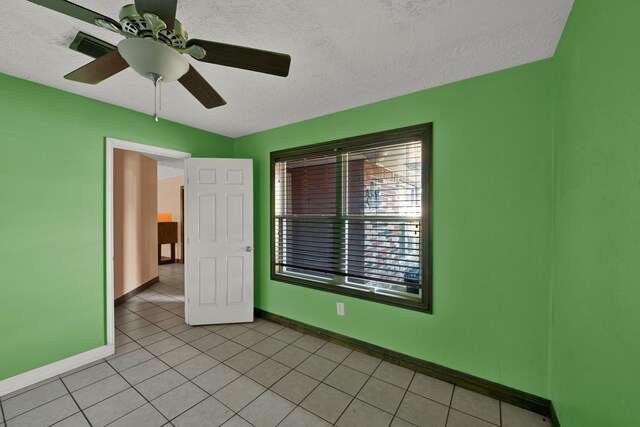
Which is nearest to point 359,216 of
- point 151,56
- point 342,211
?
point 342,211

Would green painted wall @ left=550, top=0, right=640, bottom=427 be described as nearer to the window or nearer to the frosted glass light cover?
the window

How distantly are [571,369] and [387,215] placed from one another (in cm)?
151

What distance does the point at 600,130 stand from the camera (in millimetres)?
1035

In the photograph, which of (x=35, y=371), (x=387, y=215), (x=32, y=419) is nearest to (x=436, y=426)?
(x=387, y=215)

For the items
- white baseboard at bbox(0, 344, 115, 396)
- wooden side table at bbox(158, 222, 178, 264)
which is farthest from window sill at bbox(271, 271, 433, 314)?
wooden side table at bbox(158, 222, 178, 264)

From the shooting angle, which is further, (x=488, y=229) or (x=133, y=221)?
(x=133, y=221)

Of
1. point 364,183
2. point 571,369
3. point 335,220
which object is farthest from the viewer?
point 335,220

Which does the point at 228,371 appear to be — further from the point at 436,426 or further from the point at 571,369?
the point at 571,369

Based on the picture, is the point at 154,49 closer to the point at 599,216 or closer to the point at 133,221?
the point at 599,216

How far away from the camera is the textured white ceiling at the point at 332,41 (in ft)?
4.34

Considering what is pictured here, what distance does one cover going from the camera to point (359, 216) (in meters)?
2.58

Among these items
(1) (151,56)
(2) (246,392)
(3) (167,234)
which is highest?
(1) (151,56)

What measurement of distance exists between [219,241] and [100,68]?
211 centimetres

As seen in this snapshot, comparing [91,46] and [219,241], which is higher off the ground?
[91,46]
